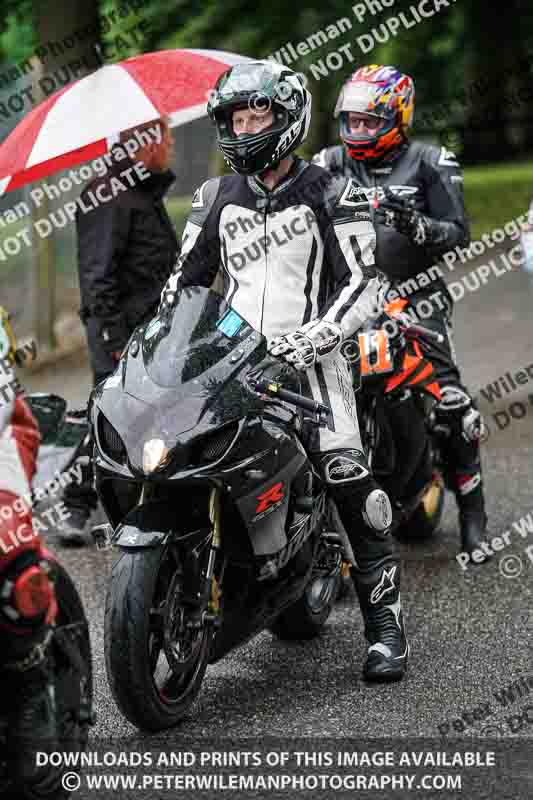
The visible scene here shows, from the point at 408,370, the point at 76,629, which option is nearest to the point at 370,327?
the point at 408,370

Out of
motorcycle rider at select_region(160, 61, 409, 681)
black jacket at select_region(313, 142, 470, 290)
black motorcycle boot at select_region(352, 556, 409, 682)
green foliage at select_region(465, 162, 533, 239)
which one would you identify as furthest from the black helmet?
green foliage at select_region(465, 162, 533, 239)

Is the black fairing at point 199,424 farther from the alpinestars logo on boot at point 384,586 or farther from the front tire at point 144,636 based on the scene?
the alpinestars logo on boot at point 384,586

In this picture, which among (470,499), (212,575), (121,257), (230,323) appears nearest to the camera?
(212,575)

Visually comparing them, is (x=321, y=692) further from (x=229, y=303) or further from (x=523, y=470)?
(x=523, y=470)

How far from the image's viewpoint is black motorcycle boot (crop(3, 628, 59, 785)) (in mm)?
3939

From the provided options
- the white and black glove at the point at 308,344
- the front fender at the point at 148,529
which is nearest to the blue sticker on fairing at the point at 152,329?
the white and black glove at the point at 308,344

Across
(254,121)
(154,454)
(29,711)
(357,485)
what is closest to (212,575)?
(154,454)

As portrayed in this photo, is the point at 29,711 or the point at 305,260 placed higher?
the point at 29,711

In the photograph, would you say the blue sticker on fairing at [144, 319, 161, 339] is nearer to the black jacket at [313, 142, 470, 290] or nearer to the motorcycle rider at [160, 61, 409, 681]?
the motorcycle rider at [160, 61, 409, 681]

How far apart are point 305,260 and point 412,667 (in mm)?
1562

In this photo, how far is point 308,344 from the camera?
16.7ft

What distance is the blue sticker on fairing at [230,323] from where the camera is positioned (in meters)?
4.98

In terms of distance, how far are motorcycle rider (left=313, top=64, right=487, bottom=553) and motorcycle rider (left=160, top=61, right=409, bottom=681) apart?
56.3 inches

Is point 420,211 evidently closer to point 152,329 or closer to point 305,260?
point 305,260
